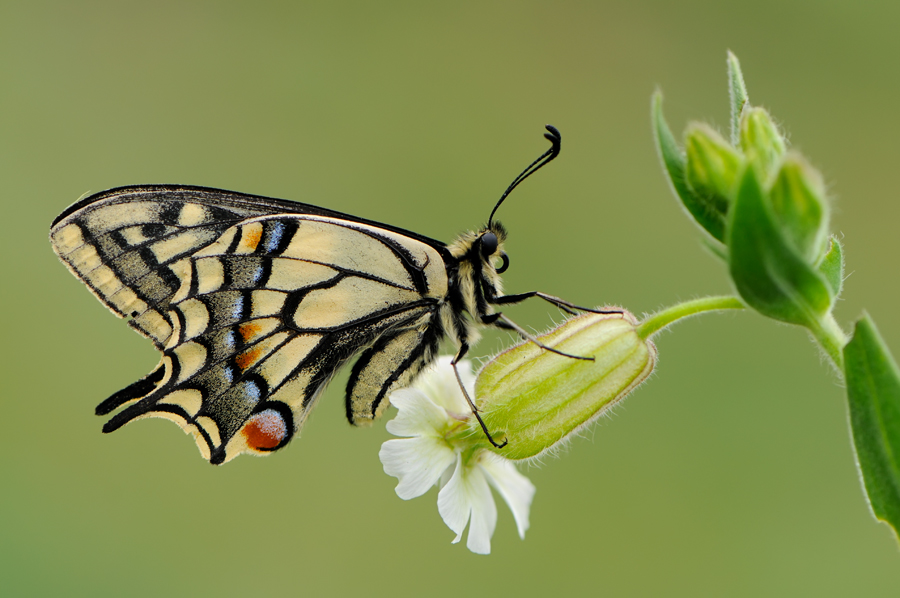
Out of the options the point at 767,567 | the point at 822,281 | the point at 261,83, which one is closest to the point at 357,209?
the point at 261,83

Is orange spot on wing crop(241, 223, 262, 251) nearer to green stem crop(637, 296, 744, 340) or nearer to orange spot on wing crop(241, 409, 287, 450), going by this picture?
orange spot on wing crop(241, 409, 287, 450)

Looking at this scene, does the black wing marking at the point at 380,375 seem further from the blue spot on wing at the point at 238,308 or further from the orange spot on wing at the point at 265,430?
the blue spot on wing at the point at 238,308

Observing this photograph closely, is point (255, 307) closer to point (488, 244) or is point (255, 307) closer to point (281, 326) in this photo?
point (281, 326)

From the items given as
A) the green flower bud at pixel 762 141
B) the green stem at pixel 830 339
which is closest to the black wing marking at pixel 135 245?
the green flower bud at pixel 762 141

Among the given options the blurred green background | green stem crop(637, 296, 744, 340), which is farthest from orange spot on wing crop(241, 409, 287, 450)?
the blurred green background

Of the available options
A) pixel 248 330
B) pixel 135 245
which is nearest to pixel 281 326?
pixel 248 330

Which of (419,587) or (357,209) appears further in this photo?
(357,209)

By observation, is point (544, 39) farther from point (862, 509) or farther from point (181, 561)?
point (181, 561)
